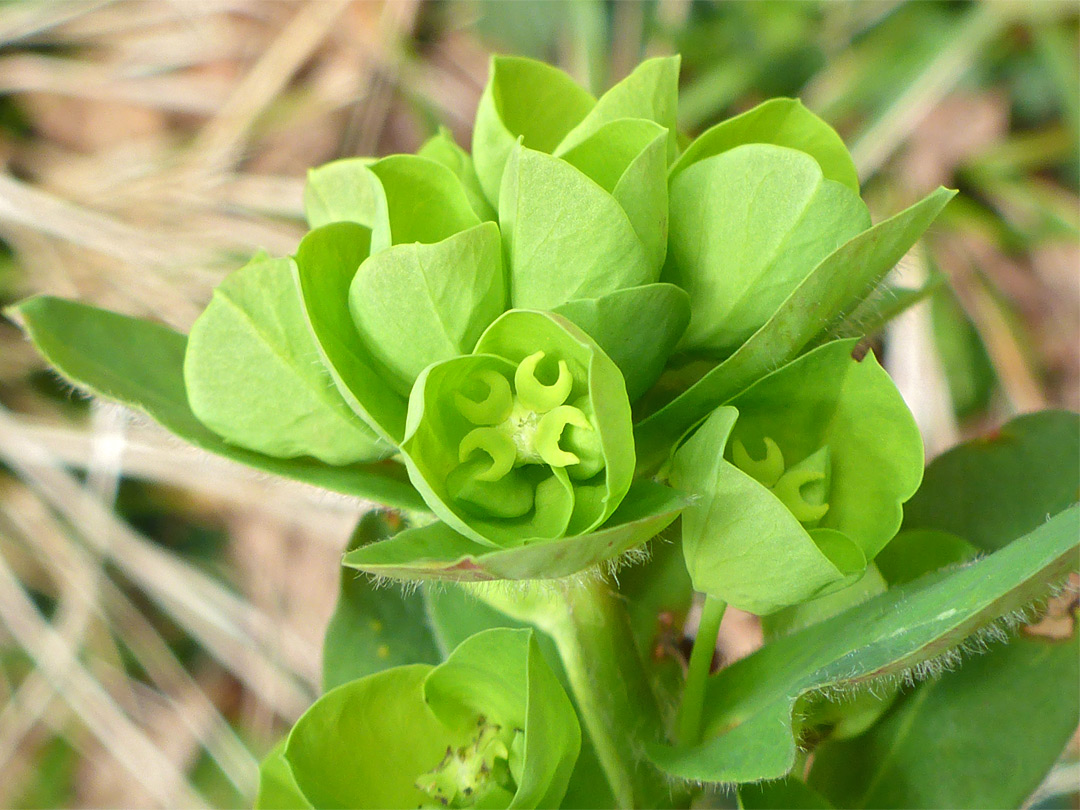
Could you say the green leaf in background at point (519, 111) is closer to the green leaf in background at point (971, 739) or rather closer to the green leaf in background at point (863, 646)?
the green leaf in background at point (863, 646)

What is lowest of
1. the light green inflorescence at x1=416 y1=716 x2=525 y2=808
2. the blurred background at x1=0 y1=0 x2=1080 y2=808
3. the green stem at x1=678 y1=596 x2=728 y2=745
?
the blurred background at x1=0 y1=0 x2=1080 y2=808

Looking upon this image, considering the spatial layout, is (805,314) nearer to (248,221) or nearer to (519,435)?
(519,435)

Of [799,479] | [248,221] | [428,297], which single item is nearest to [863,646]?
[799,479]

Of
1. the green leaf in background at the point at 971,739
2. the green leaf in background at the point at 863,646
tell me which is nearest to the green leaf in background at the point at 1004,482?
the green leaf in background at the point at 971,739

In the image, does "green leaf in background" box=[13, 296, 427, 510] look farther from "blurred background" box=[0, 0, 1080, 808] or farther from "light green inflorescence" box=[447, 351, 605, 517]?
"blurred background" box=[0, 0, 1080, 808]

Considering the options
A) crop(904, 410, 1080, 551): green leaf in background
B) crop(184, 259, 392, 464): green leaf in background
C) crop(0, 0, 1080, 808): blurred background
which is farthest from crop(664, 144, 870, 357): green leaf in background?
A: crop(0, 0, 1080, 808): blurred background

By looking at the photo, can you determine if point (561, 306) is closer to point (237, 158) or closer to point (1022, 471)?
point (1022, 471)
